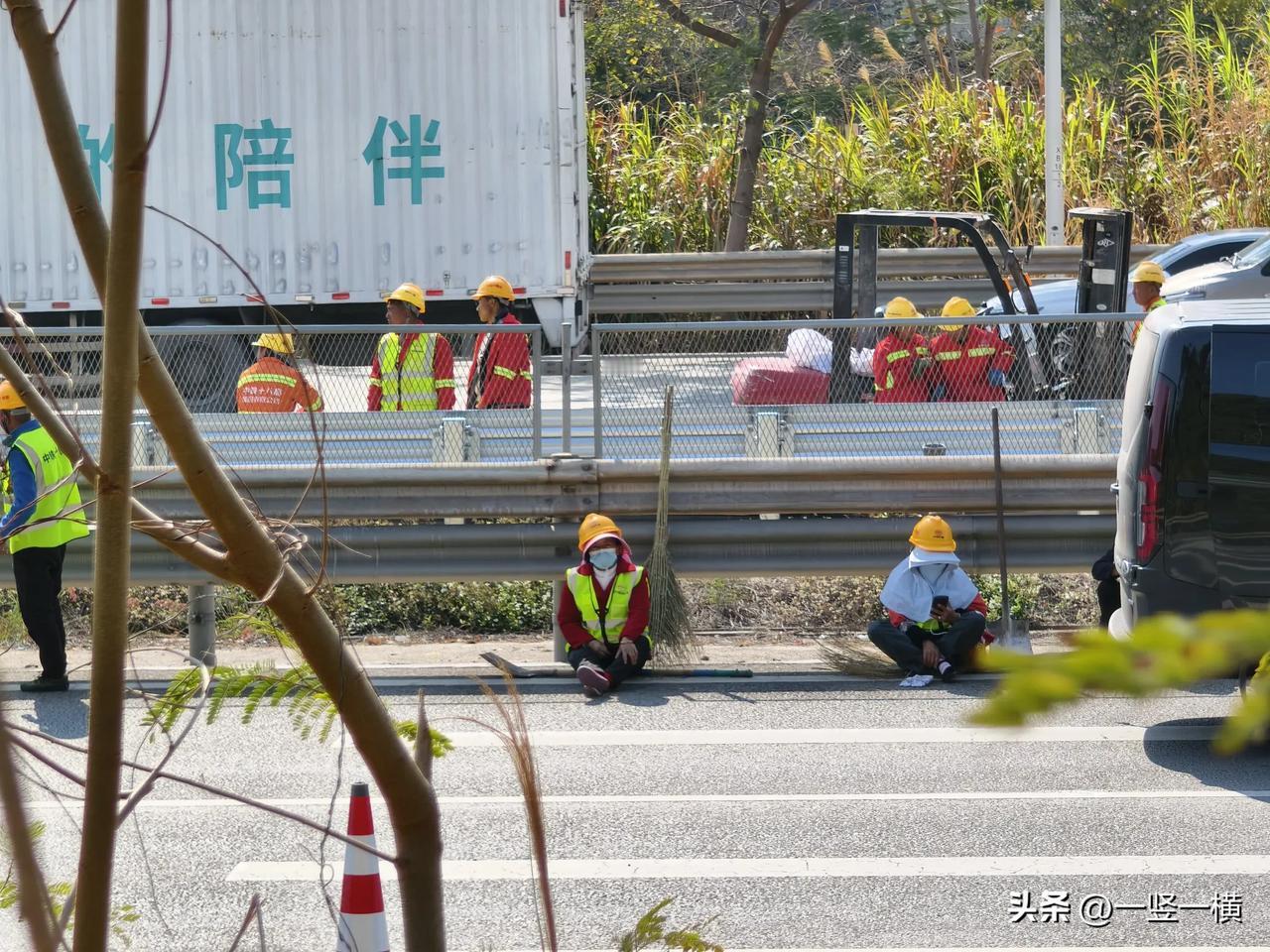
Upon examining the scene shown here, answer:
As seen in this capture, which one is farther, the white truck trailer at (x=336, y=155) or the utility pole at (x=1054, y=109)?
the utility pole at (x=1054, y=109)

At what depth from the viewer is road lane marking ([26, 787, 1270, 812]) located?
689 cm

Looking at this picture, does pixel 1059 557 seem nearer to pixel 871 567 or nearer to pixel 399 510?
pixel 871 567

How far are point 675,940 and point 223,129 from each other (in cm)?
1451

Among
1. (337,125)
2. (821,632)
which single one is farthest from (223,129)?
→ (821,632)

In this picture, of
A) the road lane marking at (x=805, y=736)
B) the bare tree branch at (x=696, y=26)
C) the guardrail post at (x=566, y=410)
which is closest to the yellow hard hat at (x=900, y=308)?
the guardrail post at (x=566, y=410)

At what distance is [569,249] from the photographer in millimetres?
15750

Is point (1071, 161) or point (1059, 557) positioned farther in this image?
point (1071, 161)

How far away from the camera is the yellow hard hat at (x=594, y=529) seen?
358 inches

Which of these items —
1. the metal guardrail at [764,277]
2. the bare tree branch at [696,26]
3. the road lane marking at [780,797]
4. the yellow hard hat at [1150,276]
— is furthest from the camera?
the bare tree branch at [696,26]

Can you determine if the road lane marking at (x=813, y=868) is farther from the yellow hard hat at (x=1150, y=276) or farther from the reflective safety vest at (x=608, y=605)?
the yellow hard hat at (x=1150, y=276)

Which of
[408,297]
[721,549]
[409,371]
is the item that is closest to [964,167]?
[408,297]

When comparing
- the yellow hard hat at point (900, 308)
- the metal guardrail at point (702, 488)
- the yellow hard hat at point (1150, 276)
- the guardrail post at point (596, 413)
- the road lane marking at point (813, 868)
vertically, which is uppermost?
the yellow hard hat at point (1150, 276)

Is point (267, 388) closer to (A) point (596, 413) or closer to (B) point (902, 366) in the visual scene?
(A) point (596, 413)

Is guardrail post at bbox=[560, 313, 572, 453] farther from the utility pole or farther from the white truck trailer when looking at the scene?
the utility pole
